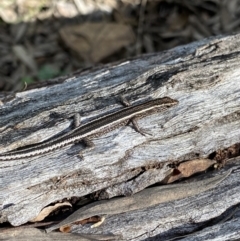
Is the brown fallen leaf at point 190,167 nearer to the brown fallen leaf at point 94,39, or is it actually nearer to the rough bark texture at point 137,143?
the rough bark texture at point 137,143

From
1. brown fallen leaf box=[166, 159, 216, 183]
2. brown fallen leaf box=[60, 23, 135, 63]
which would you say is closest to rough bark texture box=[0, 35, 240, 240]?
brown fallen leaf box=[166, 159, 216, 183]

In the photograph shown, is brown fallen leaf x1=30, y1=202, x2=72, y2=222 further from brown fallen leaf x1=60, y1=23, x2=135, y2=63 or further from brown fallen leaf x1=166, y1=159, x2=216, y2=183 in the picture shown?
brown fallen leaf x1=60, y1=23, x2=135, y2=63

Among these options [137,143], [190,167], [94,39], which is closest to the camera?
[137,143]

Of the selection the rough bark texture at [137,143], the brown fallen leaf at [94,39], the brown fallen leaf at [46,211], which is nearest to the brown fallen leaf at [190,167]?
the rough bark texture at [137,143]

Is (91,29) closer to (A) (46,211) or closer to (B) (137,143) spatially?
(B) (137,143)

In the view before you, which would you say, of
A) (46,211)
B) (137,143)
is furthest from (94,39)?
(46,211)

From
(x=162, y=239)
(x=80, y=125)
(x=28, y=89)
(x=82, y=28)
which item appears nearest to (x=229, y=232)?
(x=162, y=239)

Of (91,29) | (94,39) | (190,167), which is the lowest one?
(190,167)
